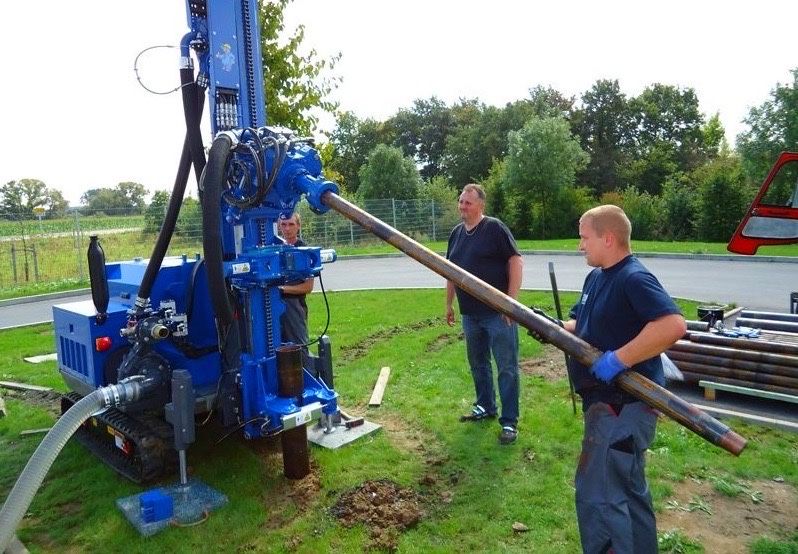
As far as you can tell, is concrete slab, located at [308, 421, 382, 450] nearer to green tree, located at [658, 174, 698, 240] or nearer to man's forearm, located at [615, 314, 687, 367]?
man's forearm, located at [615, 314, 687, 367]

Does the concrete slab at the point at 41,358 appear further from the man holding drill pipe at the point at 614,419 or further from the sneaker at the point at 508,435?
the man holding drill pipe at the point at 614,419

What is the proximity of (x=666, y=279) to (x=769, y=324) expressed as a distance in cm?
782

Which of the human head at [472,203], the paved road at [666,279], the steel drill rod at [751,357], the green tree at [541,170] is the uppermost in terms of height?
the green tree at [541,170]

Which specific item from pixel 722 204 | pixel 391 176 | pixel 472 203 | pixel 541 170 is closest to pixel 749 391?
pixel 472 203

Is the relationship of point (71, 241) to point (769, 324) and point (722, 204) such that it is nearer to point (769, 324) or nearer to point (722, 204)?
point (769, 324)

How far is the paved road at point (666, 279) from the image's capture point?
40.7ft

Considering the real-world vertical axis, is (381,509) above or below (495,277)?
below

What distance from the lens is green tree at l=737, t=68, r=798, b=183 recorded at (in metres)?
27.3

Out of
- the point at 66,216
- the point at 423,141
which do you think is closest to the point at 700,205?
the point at 66,216

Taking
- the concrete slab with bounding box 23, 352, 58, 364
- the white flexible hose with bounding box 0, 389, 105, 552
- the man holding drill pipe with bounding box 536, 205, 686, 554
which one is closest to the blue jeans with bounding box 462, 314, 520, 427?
the man holding drill pipe with bounding box 536, 205, 686, 554

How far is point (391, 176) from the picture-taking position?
36938 millimetres

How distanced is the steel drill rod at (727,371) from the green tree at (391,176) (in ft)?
100

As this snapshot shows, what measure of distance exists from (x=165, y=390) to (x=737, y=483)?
14.7 ft

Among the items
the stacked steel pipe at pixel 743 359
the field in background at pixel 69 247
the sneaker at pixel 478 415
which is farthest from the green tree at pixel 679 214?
the sneaker at pixel 478 415
